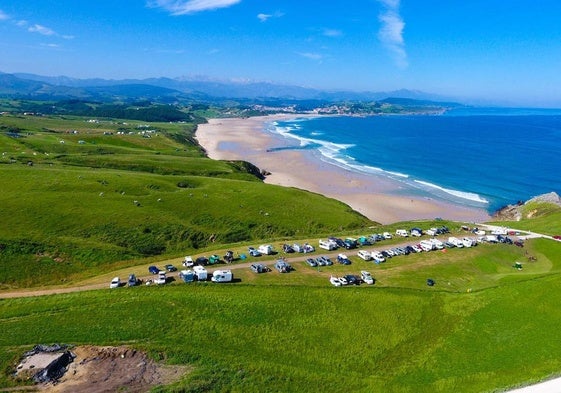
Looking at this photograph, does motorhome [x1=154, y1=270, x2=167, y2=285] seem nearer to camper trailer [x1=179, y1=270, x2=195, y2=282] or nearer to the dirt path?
the dirt path

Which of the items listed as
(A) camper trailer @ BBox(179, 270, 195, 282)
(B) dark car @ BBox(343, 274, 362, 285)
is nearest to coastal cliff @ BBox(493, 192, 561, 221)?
(B) dark car @ BBox(343, 274, 362, 285)

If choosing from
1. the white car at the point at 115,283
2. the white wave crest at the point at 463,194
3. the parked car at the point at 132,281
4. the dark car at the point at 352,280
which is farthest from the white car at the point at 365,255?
the white wave crest at the point at 463,194

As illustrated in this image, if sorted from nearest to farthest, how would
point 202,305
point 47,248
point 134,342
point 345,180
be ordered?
point 134,342 < point 202,305 < point 47,248 < point 345,180

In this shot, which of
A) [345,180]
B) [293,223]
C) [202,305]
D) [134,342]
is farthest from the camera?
[345,180]

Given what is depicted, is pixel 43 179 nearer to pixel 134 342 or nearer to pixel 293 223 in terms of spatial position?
pixel 293 223

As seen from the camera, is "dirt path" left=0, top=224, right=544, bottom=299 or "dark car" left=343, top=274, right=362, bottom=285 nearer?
"dirt path" left=0, top=224, right=544, bottom=299

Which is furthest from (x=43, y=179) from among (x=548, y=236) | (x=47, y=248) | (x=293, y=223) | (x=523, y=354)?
(x=548, y=236)

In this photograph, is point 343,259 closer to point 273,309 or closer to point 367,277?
point 367,277

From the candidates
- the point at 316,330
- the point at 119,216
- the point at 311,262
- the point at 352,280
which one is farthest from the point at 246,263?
the point at 119,216
